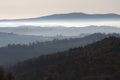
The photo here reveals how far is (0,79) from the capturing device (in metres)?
71.2

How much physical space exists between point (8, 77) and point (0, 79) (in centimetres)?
188

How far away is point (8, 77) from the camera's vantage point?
238 feet
